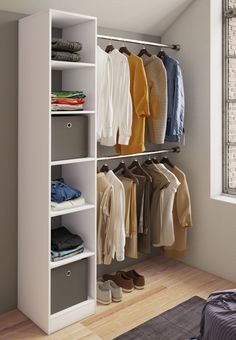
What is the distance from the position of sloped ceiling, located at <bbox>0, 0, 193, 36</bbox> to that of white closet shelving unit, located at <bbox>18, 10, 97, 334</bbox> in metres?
0.13

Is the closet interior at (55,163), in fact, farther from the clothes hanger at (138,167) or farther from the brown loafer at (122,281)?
the clothes hanger at (138,167)

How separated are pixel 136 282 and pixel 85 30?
191cm

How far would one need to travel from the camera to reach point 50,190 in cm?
253

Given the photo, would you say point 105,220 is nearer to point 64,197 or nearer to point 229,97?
point 64,197

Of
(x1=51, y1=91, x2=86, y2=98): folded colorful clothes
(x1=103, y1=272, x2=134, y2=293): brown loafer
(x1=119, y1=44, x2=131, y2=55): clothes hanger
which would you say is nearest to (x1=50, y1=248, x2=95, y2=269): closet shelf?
(x1=103, y1=272, x2=134, y2=293): brown loafer

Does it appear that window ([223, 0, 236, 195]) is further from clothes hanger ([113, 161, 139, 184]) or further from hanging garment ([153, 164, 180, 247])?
clothes hanger ([113, 161, 139, 184])

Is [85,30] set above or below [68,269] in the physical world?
above

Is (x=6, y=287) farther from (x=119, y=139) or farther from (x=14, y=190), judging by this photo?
(x=119, y=139)

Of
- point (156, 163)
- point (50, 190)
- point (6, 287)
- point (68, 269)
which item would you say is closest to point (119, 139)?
point (156, 163)

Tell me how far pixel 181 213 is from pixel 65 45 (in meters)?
1.72

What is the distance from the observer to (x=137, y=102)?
3.17 meters

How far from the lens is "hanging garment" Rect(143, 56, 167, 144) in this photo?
129 inches

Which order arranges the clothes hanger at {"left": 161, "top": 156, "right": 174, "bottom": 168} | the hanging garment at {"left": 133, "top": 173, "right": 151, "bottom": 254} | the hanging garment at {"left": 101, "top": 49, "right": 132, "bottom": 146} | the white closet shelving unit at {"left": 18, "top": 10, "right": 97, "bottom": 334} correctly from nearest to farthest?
the white closet shelving unit at {"left": 18, "top": 10, "right": 97, "bottom": 334} → the hanging garment at {"left": 101, "top": 49, "right": 132, "bottom": 146} → the hanging garment at {"left": 133, "top": 173, "right": 151, "bottom": 254} → the clothes hanger at {"left": 161, "top": 156, "right": 174, "bottom": 168}

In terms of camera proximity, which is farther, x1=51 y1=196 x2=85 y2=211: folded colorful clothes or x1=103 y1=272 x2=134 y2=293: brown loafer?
x1=103 y1=272 x2=134 y2=293: brown loafer
